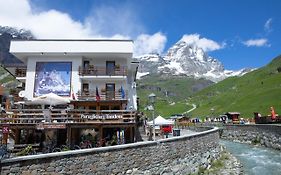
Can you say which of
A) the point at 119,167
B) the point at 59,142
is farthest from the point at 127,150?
the point at 59,142

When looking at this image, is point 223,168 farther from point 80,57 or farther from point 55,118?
point 80,57

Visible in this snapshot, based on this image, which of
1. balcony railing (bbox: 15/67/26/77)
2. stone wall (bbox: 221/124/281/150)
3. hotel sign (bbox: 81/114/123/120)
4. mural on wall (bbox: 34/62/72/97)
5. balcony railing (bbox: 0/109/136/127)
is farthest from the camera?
stone wall (bbox: 221/124/281/150)

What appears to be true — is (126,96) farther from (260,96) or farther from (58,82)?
(260,96)

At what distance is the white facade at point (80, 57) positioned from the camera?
116 ft

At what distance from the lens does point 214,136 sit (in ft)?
123

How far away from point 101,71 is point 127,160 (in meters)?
17.3

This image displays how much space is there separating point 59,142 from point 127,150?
11.0 metres

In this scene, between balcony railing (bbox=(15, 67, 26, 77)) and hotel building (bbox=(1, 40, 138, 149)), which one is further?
balcony railing (bbox=(15, 67, 26, 77))

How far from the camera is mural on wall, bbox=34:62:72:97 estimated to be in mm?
34594

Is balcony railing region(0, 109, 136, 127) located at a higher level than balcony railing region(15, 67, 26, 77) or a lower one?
lower

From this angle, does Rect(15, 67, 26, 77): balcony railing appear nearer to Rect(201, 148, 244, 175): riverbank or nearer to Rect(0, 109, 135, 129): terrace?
Rect(0, 109, 135, 129): terrace

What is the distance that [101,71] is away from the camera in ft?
119

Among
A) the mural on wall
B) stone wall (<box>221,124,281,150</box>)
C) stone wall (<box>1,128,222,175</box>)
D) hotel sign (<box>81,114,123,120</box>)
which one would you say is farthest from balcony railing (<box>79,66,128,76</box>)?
stone wall (<box>221,124,281,150</box>)

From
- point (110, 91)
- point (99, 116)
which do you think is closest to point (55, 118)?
point (99, 116)
